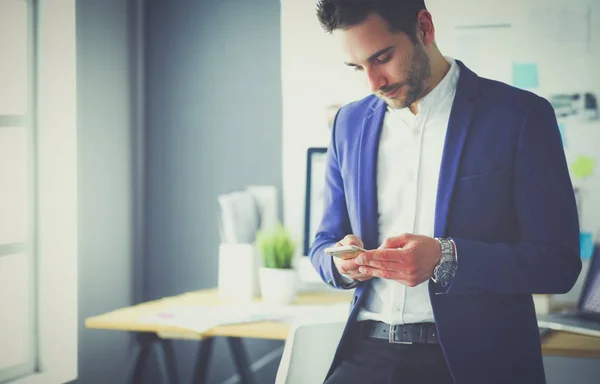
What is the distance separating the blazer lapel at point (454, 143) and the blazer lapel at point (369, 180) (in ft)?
0.57

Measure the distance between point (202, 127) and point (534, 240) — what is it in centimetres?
164

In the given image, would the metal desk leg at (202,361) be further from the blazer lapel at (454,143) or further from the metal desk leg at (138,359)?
the blazer lapel at (454,143)

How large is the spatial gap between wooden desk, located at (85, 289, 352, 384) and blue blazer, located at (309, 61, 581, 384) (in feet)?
2.05

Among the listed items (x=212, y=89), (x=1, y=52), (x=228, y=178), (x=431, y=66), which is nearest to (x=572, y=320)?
(x=431, y=66)

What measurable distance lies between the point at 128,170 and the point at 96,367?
0.77 m

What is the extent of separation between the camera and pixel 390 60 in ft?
5.49

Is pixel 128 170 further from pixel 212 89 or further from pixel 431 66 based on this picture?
pixel 431 66

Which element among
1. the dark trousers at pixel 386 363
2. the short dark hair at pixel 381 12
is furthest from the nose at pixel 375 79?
the dark trousers at pixel 386 363

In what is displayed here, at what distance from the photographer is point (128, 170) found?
284 centimetres

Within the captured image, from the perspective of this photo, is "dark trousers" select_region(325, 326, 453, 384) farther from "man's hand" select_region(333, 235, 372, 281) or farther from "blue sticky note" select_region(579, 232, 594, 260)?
"blue sticky note" select_region(579, 232, 594, 260)

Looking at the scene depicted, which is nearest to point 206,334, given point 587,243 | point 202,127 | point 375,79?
point 375,79

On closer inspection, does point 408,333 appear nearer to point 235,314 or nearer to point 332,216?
point 332,216

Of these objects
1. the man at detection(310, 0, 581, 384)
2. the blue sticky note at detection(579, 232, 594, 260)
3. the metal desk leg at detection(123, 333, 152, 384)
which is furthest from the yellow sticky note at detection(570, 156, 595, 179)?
the metal desk leg at detection(123, 333, 152, 384)

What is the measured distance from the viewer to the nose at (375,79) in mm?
1672
